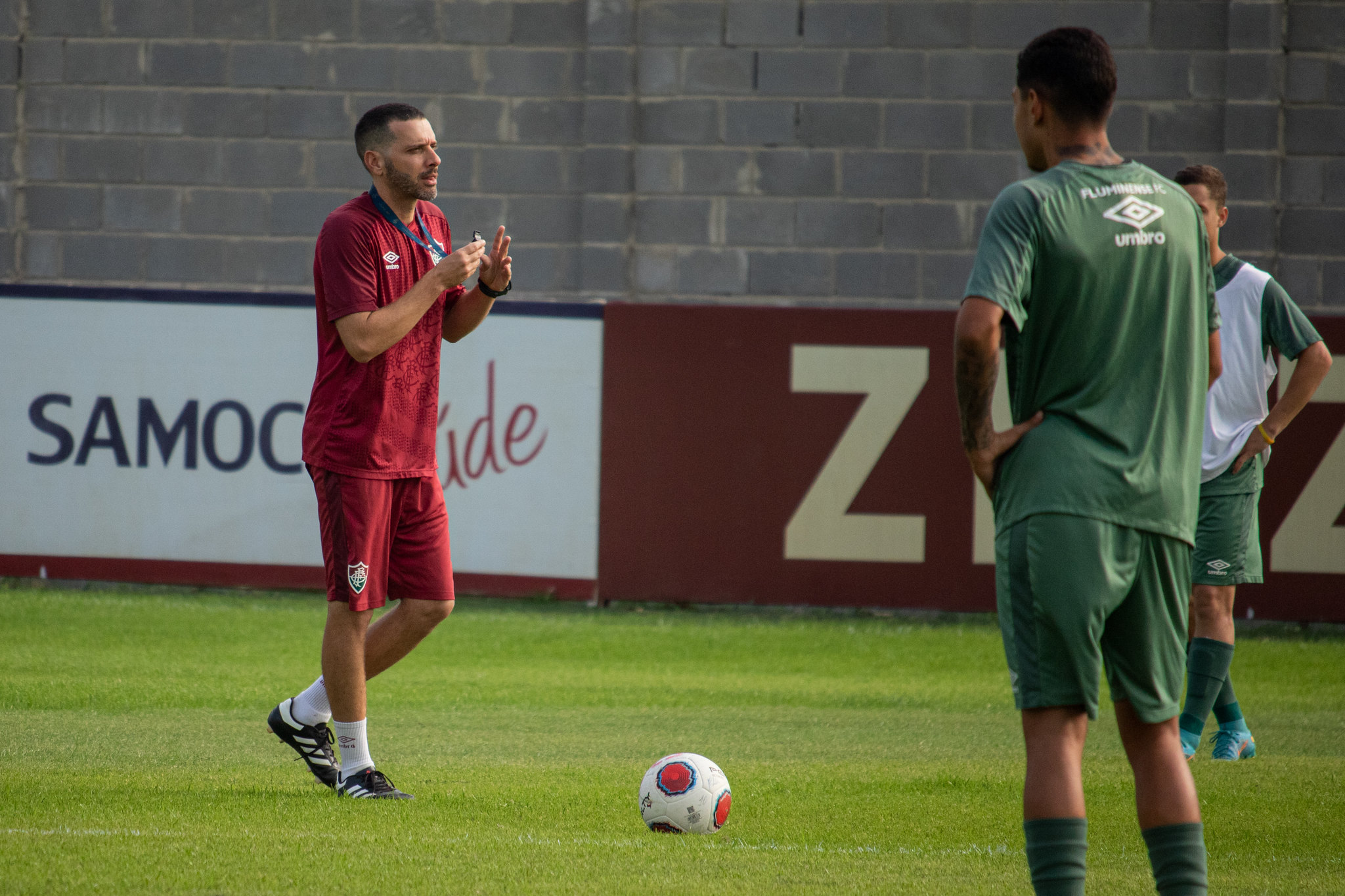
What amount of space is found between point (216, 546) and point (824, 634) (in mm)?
4407

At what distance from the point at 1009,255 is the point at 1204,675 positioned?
11.0ft

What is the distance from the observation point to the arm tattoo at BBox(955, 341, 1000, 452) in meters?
2.94

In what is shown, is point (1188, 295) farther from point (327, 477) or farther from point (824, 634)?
point (824, 634)

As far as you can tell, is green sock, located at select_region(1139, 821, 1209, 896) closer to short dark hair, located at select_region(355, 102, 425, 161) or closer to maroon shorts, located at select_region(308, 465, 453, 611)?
maroon shorts, located at select_region(308, 465, 453, 611)

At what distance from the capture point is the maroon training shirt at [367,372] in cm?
468

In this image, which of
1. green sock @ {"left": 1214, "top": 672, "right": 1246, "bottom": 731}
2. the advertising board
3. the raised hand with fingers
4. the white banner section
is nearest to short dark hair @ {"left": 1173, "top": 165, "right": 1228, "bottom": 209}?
green sock @ {"left": 1214, "top": 672, "right": 1246, "bottom": 731}

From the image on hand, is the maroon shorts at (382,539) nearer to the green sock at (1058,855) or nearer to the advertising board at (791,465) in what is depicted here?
the green sock at (1058,855)

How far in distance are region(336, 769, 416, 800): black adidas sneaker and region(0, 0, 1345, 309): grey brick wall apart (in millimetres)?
8279

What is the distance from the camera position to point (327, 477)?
474cm

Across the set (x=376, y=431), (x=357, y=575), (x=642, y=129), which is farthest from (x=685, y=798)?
(x=642, y=129)

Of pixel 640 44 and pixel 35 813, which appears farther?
pixel 640 44

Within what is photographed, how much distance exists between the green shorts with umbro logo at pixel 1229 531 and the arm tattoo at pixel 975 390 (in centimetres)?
305

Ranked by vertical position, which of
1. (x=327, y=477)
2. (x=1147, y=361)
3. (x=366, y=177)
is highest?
(x=366, y=177)

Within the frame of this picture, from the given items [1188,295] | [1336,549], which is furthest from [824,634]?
[1188,295]
